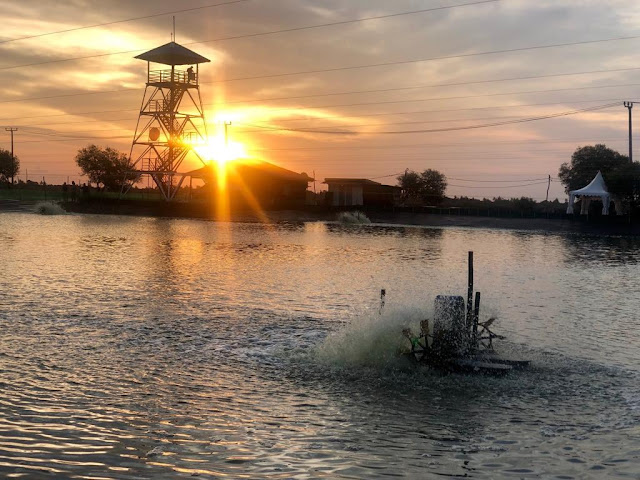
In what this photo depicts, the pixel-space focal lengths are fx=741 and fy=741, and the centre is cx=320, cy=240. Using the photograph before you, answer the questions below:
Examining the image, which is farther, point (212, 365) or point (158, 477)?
point (212, 365)

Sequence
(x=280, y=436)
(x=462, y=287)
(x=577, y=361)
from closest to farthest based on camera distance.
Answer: (x=280, y=436)
(x=577, y=361)
(x=462, y=287)

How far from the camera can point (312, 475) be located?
9305 millimetres

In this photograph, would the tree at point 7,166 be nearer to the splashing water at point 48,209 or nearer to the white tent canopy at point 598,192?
the splashing water at point 48,209

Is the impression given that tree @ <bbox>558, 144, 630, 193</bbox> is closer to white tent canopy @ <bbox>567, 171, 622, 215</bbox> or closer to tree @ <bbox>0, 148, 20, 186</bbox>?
white tent canopy @ <bbox>567, 171, 622, 215</bbox>

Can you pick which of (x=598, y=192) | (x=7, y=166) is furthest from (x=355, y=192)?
(x=7, y=166)

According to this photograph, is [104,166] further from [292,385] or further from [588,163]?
[292,385]

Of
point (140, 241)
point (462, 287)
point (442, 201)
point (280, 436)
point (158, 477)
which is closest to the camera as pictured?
point (158, 477)

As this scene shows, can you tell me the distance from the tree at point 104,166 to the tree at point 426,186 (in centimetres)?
4725

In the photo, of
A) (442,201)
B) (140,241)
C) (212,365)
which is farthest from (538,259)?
(442,201)

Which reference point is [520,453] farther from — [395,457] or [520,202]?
[520,202]

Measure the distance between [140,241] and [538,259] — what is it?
27.8 metres

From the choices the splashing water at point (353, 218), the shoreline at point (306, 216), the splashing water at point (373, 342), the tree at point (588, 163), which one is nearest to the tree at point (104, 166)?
the shoreline at point (306, 216)

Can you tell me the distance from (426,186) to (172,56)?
43076 mm

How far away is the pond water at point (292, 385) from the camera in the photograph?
32.8ft
